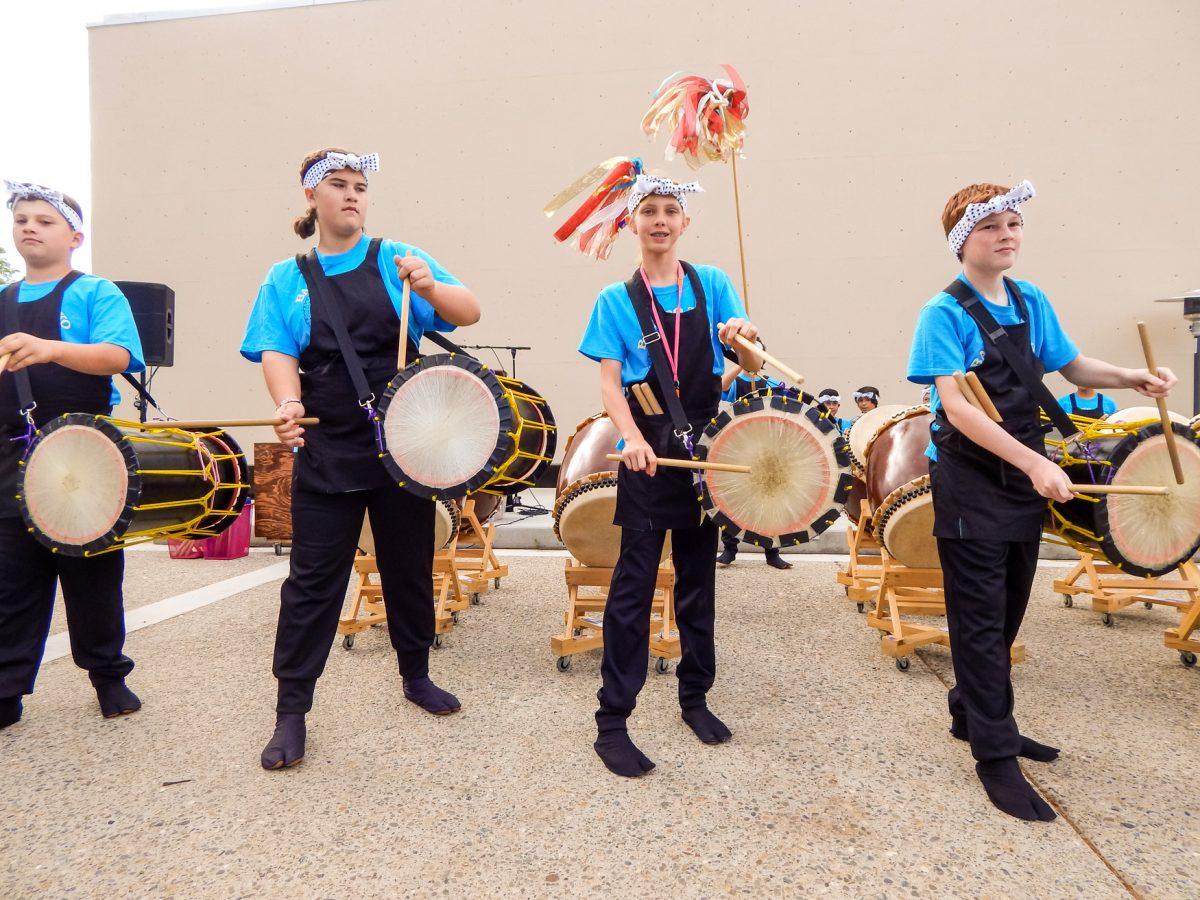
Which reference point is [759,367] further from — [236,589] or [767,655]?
[236,589]

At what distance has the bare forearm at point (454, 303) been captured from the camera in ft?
7.52

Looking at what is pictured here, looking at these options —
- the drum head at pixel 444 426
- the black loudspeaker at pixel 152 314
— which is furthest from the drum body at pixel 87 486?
the black loudspeaker at pixel 152 314

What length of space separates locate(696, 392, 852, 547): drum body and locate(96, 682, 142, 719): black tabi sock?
2207 mm

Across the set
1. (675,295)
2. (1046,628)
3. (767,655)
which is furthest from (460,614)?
(1046,628)

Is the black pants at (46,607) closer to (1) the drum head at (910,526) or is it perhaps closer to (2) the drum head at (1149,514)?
(1) the drum head at (910,526)

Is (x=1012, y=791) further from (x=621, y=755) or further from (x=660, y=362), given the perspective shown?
(x=660, y=362)

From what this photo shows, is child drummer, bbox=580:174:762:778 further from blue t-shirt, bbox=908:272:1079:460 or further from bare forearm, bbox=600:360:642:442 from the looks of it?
blue t-shirt, bbox=908:272:1079:460

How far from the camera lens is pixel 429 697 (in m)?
2.62

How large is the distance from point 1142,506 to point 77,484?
10.9 feet

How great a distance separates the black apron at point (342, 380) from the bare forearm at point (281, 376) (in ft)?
0.18

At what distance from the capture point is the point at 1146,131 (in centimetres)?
768

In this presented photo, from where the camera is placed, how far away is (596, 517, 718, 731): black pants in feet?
7.26

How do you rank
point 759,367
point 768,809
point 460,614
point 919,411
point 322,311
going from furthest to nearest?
point 460,614
point 919,411
point 322,311
point 759,367
point 768,809

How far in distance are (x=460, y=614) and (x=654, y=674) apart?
54.7 inches
